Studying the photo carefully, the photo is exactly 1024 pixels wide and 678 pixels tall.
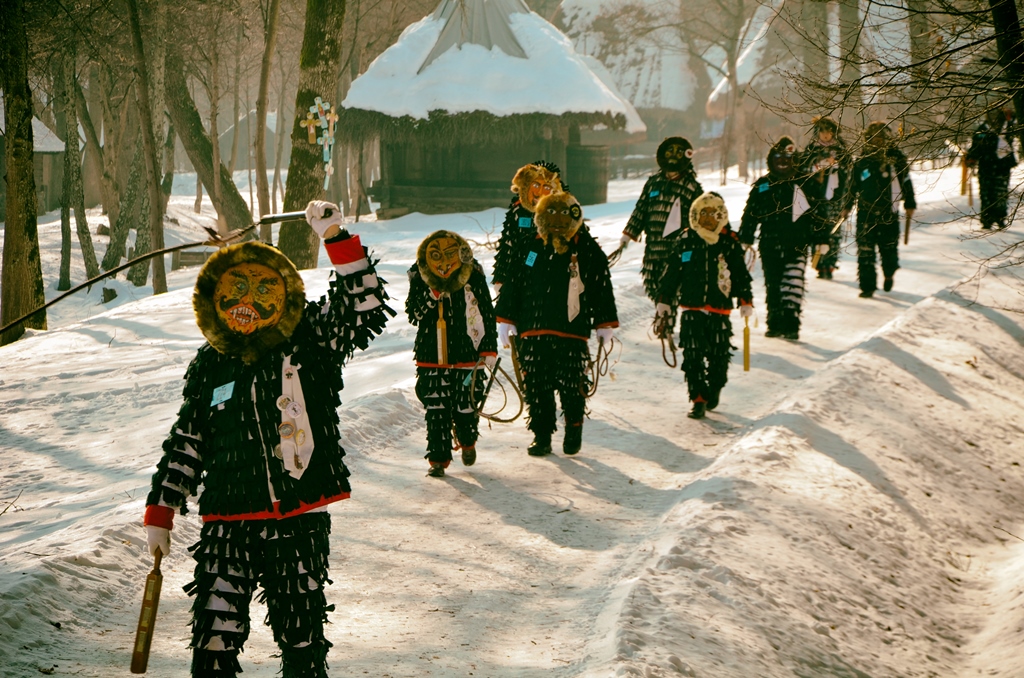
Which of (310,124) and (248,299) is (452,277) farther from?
(310,124)

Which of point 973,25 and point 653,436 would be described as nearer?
point 973,25

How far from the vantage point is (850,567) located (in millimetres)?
6145

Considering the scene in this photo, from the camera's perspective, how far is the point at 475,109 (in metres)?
26.6

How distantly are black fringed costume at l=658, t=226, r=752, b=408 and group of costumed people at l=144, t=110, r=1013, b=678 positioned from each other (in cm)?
1

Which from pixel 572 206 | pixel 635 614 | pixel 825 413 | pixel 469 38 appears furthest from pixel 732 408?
pixel 469 38

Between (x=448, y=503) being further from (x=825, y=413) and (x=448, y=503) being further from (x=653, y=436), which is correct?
(x=825, y=413)

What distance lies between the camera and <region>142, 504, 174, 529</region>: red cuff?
4.03 metres

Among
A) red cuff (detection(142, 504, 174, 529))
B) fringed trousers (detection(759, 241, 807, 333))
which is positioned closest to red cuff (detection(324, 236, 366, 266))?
red cuff (detection(142, 504, 174, 529))

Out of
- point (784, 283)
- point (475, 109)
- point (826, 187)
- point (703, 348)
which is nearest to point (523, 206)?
point (703, 348)

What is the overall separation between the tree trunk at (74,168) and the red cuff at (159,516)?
17.9 meters

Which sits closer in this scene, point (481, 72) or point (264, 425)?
point (264, 425)

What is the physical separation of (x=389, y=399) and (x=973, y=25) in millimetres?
5167

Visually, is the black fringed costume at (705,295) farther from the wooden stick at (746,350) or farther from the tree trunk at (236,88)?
the tree trunk at (236,88)

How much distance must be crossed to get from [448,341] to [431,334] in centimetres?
13
